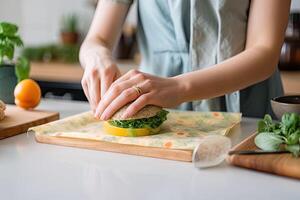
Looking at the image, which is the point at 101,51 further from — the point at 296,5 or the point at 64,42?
the point at 64,42

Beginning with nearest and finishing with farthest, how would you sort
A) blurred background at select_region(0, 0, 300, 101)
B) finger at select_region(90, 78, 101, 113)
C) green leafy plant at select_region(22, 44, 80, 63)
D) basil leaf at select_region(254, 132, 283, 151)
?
basil leaf at select_region(254, 132, 283, 151) < finger at select_region(90, 78, 101, 113) < blurred background at select_region(0, 0, 300, 101) < green leafy plant at select_region(22, 44, 80, 63)

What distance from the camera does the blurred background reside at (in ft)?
7.25

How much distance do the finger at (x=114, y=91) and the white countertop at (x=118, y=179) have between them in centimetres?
9

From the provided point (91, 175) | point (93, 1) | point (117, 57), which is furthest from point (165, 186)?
point (93, 1)

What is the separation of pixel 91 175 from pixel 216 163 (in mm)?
197

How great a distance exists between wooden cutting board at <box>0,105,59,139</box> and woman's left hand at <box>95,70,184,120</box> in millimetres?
181

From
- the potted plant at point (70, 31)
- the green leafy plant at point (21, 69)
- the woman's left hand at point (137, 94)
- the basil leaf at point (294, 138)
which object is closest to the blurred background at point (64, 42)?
the potted plant at point (70, 31)

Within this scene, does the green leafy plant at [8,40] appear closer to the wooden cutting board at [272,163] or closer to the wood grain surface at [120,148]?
the wood grain surface at [120,148]

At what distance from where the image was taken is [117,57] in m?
2.74

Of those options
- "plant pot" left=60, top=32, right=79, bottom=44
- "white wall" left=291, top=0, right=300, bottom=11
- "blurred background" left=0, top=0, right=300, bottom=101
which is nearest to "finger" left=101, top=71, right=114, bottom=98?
"blurred background" left=0, top=0, right=300, bottom=101

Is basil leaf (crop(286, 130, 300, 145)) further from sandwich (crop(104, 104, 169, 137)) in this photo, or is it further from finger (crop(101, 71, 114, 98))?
finger (crop(101, 71, 114, 98))

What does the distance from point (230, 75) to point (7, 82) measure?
53cm

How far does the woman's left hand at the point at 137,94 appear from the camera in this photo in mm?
940

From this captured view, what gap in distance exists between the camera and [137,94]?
0.95 m
